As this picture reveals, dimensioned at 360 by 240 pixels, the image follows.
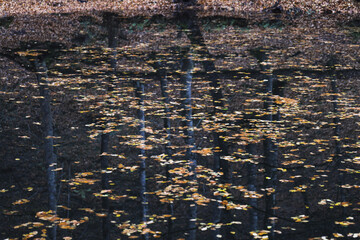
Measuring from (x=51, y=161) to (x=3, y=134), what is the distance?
88.5 inches

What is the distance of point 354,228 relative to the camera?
18.1 ft

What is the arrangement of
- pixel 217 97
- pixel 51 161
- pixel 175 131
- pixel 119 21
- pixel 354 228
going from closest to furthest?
pixel 354 228 → pixel 51 161 → pixel 175 131 → pixel 217 97 → pixel 119 21

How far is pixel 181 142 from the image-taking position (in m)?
8.26

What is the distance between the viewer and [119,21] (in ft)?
80.1

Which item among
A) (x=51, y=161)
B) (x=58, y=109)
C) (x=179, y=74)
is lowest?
(x=51, y=161)

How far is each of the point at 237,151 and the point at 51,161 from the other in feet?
11.8

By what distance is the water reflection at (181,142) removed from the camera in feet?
18.9

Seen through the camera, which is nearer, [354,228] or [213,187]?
[354,228]

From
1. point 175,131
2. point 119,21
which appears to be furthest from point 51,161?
point 119,21

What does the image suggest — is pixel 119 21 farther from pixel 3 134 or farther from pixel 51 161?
pixel 51 161

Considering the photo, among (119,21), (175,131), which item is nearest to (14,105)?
(175,131)

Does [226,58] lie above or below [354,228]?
above

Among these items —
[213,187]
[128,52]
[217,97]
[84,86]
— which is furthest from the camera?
[128,52]

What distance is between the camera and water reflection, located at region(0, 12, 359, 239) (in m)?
5.77
